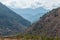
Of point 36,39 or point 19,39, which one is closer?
point 19,39

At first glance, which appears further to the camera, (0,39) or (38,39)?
(38,39)

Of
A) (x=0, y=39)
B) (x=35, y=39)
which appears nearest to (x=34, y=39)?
(x=35, y=39)

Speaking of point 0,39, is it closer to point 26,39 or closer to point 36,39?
point 26,39

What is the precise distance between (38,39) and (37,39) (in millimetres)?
326

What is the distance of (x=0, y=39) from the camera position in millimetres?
31328

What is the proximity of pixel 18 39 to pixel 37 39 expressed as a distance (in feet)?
12.7

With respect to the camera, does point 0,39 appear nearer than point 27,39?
Yes

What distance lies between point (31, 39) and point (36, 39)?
961 mm

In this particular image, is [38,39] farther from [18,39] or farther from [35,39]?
[18,39]

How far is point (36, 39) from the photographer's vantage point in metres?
34.9

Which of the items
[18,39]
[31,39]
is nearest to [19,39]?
[18,39]

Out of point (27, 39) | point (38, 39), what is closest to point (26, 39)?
point (27, 39)

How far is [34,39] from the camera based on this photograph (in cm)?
3384

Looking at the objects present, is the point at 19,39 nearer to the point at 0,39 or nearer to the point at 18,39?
the point at 18,39
